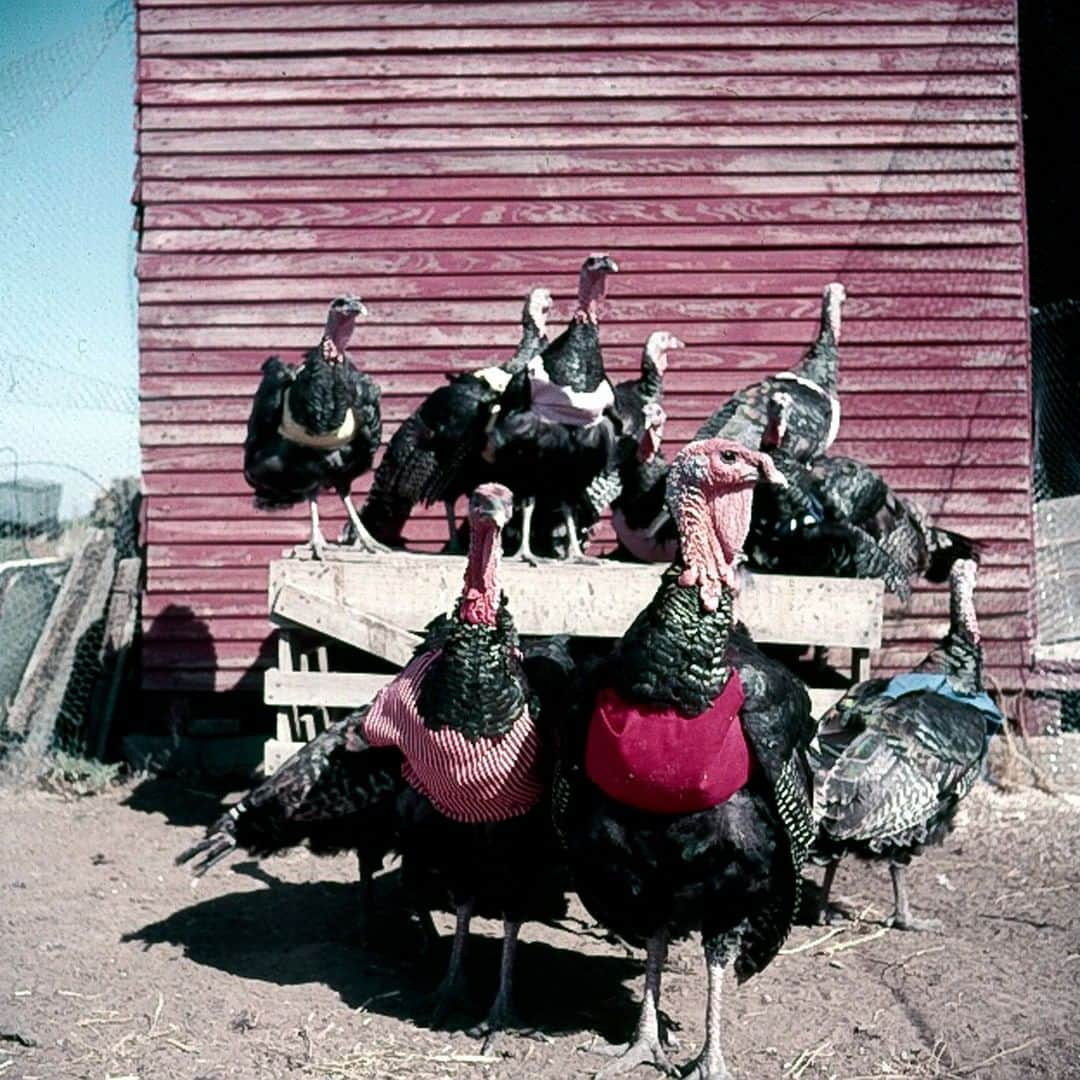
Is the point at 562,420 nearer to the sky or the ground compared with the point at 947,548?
nearer to the sky

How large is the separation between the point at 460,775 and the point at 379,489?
3881 millimetres

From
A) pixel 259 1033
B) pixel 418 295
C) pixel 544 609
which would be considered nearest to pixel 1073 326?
pixel 418 295

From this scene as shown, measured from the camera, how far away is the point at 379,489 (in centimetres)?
812

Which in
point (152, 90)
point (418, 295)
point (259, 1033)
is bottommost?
point (259, 1033)

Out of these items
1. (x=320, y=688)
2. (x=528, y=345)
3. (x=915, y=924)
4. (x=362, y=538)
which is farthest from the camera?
(x=528, y=345)

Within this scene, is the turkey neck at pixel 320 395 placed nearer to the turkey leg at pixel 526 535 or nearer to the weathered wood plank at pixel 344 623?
the weathered wood plank at pixel 344 623

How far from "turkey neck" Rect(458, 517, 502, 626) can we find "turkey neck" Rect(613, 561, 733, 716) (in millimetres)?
660

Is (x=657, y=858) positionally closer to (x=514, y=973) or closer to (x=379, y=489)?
(x=514, y=973)

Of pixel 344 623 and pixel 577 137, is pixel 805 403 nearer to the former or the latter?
pixel 577 137

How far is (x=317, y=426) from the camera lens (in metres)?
7.36

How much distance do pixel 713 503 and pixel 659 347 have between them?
4.12 meters

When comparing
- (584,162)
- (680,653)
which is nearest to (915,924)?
(680,653)

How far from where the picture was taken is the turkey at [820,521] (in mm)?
7281

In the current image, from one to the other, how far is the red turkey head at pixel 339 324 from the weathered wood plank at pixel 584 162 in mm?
1892
